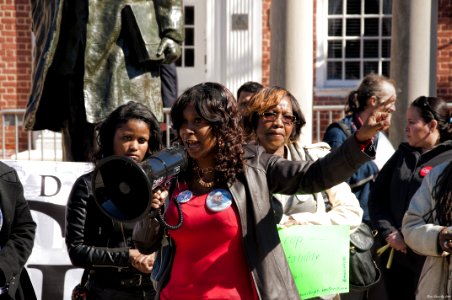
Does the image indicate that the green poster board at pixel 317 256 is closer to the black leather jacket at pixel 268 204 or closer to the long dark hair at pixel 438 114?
the black leather jacket at pixel 268 204

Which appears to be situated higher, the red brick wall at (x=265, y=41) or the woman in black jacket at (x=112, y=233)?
the red brick wall at (x=265, y=41)

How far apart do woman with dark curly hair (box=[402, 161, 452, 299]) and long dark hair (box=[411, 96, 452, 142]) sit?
142 centimetres

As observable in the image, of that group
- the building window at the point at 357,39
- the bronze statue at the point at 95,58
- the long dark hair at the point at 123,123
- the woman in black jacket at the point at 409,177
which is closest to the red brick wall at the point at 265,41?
the building window at the point at 357,39

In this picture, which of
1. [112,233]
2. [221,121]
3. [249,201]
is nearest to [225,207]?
[249,201]

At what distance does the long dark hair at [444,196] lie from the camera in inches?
230

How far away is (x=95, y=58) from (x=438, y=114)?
241cm

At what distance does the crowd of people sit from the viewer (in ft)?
14.3

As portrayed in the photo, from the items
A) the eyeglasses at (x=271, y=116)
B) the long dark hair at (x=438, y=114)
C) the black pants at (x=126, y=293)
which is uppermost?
the eyeglasses at (x=271, y=116)

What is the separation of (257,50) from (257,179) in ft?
39.1

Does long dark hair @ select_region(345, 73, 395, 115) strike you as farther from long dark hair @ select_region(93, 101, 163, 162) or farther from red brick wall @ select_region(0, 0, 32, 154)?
red brick wall @ select_region(0, 0, 32, 154)

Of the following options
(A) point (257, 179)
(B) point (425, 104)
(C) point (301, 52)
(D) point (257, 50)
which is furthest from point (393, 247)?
(D) point (257, 50)

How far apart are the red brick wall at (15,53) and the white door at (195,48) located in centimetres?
238

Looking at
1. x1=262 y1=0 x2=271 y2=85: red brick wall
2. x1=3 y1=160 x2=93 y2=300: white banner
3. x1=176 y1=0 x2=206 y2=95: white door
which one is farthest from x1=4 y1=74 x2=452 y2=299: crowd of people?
x1=176 y1=0 x2=206 y2=95: white door

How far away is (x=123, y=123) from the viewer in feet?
18.8
